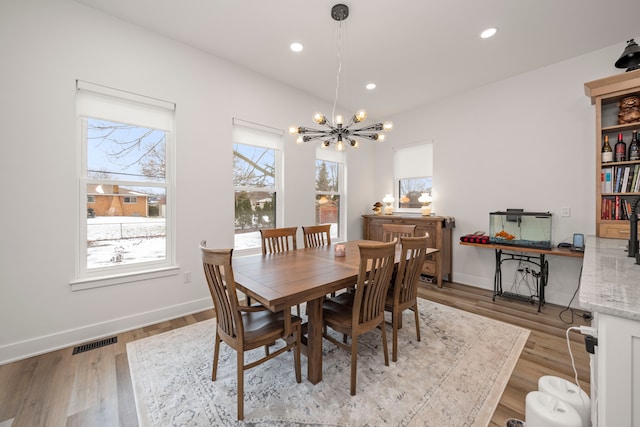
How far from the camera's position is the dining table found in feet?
5.00

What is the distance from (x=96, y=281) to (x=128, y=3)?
2543 millimetres

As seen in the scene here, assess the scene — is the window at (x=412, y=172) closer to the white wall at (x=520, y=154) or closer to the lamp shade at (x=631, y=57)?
the white wall at (x=520, y=154)

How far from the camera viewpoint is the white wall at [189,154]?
212 cm

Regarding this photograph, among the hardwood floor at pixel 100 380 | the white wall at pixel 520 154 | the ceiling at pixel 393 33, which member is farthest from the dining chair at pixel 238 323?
the white wall at pixel 520 154

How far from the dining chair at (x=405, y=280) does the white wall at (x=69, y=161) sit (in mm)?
2186

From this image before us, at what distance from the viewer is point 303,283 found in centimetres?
169

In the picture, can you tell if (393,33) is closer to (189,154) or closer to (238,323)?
(189,154)

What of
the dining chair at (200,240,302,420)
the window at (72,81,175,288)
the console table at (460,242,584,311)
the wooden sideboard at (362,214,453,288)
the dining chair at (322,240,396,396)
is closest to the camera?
the dining chair at (200,240,302,420)

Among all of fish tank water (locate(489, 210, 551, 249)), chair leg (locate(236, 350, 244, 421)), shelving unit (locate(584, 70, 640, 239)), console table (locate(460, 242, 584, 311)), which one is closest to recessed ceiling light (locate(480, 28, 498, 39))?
shelving unit (locate(584, 70, 640, 239))

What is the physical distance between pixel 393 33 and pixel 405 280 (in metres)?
2.45

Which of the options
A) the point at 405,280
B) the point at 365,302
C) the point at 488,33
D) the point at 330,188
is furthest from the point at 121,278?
the point at 488,33

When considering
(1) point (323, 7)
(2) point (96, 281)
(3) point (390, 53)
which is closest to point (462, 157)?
(3) point (390, 53)

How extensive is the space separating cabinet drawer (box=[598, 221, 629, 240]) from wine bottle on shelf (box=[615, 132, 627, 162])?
0.67m

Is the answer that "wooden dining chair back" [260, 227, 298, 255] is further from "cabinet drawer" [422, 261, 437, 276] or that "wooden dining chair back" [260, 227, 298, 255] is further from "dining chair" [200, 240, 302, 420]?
"cabinet drawer" [422, 261, 437, 276]
